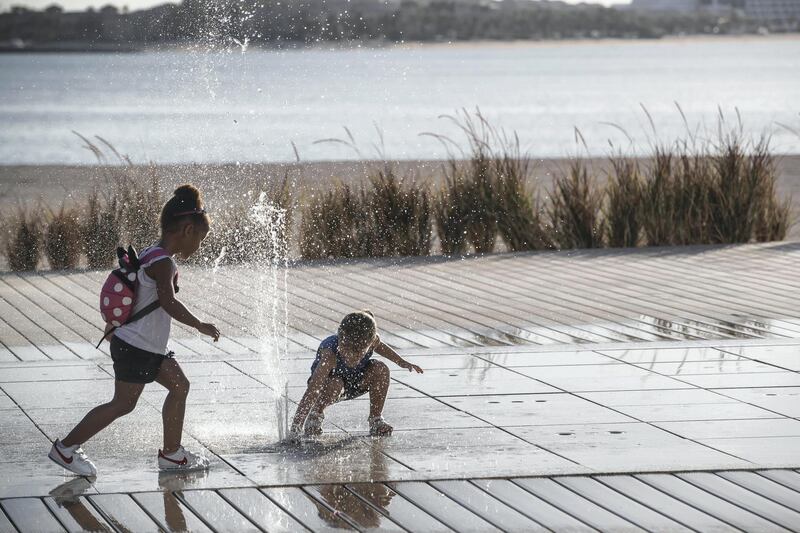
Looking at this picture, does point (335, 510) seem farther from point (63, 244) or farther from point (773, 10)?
point (773, 10)

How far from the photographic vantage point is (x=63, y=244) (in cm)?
1153

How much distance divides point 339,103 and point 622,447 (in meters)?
77.2

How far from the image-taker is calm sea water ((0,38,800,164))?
45688 millimetres

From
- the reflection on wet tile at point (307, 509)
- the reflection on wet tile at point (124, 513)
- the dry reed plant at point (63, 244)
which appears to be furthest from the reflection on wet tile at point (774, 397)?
the dry reed plant at point (63, 244)

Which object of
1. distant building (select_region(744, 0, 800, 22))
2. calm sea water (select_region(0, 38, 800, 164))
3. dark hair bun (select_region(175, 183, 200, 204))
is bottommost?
calm sea water (select_region(0, 38, 800, 164))

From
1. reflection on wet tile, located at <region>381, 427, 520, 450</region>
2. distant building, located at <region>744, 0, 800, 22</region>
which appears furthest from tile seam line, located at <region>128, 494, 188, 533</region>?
distant building, located at <region>744, 0, 800, 22</region>

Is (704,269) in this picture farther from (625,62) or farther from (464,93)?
(625,62)

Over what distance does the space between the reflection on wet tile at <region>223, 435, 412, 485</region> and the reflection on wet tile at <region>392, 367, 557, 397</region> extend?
3.35 feet

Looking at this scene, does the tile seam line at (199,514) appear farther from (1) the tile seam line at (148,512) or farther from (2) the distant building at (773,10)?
(2) the distant building at (773,10)

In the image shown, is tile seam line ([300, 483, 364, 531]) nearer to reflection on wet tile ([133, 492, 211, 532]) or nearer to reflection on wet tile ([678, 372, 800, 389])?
reflection on wet tile ([133, 492, 211, 532])

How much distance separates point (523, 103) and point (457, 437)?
72.4 m

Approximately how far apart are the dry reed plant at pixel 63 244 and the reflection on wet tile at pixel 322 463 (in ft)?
21.0

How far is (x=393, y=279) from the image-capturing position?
1035 centimetres

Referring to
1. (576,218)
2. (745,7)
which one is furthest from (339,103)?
(745,7)
